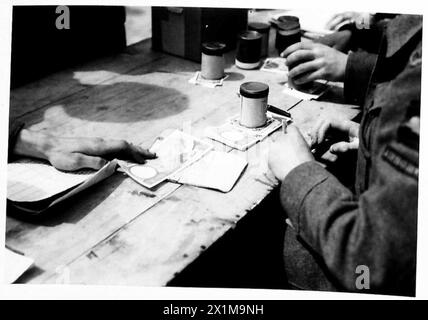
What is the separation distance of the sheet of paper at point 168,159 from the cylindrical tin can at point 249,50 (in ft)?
1.91

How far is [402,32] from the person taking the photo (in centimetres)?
100

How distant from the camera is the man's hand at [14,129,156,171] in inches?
43.8

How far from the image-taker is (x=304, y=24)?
2.11 meters

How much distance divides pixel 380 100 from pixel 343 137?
1.31ft

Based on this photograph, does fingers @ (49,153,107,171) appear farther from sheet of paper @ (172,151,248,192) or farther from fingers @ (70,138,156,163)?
sheet of paper @ (172,151,248,192)

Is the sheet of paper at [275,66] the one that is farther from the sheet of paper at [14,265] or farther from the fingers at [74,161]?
the sheet of paper at [14,265]

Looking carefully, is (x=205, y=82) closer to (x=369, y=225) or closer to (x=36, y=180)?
(x=36, y=180)

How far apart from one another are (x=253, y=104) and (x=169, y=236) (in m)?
0.55

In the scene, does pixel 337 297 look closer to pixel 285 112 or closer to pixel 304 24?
pixel 285 112

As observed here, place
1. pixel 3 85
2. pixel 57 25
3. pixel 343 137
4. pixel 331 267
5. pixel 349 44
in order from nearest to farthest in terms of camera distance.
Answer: pixel 331 267
pixel 3 85
pixel 343 137
pixel 57 25
pixel 349 44

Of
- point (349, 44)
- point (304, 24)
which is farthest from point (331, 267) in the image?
point (304, 24)

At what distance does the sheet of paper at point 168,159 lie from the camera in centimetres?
114

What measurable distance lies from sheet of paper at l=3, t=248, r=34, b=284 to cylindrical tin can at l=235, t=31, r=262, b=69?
3.85 ft

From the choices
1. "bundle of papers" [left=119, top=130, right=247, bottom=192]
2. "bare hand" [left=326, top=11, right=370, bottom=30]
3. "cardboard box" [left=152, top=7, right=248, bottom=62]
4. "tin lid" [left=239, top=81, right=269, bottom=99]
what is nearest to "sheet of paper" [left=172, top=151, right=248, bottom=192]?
"bundle of papers" [left=119, top=130, right=247, bottom=192]
